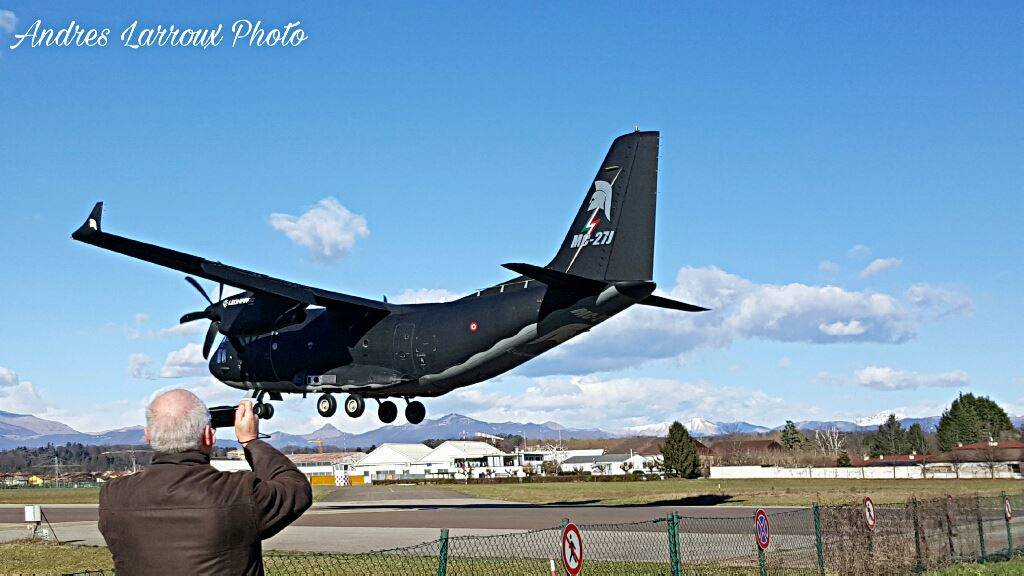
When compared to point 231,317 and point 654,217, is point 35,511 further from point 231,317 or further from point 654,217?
point 654,217

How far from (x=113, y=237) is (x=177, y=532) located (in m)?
33.4

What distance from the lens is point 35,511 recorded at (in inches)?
1216

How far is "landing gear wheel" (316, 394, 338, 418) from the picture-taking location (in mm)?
38875

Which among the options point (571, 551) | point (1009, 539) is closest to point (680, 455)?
point (1009, 539)

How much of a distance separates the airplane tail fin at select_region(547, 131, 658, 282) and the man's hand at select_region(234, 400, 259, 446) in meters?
27.1

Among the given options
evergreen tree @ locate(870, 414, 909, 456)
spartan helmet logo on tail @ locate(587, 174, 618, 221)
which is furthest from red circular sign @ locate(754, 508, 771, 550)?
evergreen tree @ locate(870, 414, 909, 456)

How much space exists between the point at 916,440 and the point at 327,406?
480 ft

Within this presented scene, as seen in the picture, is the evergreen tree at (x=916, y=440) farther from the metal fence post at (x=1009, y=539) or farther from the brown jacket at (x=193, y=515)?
the brown jacket at (x=193, y=515)

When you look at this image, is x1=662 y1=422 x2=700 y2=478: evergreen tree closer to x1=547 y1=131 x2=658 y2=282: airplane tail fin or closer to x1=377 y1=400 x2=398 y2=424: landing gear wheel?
x1=377 y1=400 x2=398 y2=424: landing gear wheel

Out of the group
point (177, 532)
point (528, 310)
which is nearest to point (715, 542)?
point (528, 310)

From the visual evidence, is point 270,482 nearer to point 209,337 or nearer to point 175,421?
point 175,421

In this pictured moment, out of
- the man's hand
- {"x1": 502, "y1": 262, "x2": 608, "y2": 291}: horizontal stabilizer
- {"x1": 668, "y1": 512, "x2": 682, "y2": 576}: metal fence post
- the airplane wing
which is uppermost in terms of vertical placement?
the airplane wing

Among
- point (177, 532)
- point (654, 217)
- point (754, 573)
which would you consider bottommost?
point (754, 573)

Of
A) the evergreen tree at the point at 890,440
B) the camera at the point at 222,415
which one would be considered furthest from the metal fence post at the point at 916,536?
the evergreen tree at the point at 890,440
